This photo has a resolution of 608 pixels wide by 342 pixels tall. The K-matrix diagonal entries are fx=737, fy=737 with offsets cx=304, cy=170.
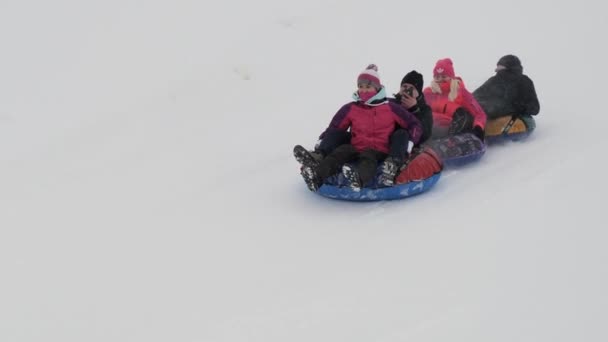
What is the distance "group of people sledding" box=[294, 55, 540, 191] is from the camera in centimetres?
622

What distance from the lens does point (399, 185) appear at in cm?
627

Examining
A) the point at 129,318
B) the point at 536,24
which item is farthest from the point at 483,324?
the point at 536,24

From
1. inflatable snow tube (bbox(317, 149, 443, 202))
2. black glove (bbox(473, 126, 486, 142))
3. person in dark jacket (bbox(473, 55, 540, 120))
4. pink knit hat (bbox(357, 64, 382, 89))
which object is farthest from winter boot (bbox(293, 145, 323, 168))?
person in dark jacket (bbox(473, 55, 540, 120))

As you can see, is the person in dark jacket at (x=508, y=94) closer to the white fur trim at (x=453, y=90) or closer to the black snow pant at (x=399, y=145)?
the white fur trim at (x=453, y=90)

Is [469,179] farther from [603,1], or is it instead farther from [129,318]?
[603,1]

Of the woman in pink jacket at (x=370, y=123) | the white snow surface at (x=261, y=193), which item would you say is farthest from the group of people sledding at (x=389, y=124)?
the white snow surface at (x=261, y=193)

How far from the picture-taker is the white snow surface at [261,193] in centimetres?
447

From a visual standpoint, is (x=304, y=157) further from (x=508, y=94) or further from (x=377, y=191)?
(x=508, y=94)

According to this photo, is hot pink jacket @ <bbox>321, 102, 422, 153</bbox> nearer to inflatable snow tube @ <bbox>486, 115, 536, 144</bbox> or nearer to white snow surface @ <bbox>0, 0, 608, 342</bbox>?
white snow surface @ <bbox>0, 0, 608, 342</bbox>

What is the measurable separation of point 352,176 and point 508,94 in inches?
108

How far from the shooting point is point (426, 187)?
6430 mm

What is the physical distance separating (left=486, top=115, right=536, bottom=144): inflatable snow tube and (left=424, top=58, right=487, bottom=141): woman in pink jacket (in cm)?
27

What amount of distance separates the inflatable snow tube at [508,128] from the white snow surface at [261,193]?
146 millimetres

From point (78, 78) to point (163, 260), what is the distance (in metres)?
4.62
